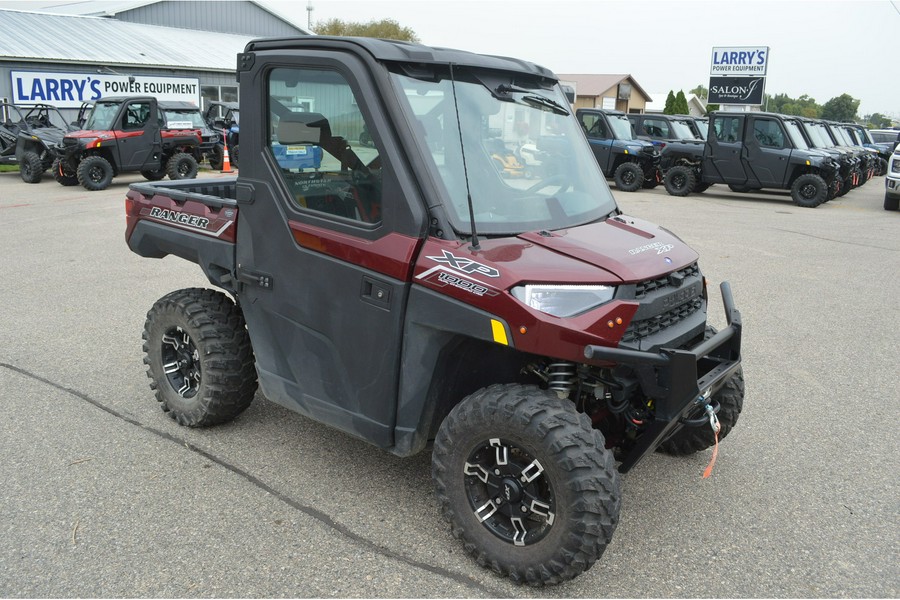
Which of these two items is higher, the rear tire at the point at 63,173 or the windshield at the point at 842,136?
the windshield at the point at 842,136

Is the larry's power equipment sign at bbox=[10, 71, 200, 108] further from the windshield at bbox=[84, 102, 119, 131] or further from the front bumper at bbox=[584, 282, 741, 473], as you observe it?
the front bumper at bbox=[584, 282, 741, 473]

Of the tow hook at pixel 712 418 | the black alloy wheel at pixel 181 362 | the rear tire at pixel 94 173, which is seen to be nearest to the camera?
the tow hook at pixel 712 418

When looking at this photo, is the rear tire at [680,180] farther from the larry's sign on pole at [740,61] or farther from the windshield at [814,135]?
the larry's sign on pole at [740,61]

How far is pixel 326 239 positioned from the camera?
354 cm

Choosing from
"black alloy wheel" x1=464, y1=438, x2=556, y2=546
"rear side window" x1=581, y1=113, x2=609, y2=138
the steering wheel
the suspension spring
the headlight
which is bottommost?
"black alloy wheel" x1=464, y1=438, x2=556, y2=546

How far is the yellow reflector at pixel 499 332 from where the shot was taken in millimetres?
3041

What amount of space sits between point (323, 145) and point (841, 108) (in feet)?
369

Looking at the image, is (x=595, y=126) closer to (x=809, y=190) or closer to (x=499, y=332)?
(x=809, y=190)

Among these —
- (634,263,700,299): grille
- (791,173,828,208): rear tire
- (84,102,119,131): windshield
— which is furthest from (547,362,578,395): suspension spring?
(84,102,119,131): windshield

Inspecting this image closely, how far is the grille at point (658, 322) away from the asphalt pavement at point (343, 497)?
0.99 metres

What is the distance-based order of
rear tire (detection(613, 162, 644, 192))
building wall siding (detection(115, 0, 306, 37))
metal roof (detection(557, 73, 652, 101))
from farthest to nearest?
metal roof (detection(557, 73, 652, 101)) < building wall siding (detection(115, 0, 306, 37)) < rear tire (detection(613, 162, 644, 192))

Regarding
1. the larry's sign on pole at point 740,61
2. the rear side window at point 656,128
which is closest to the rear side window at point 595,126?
the rear side window at point 656,128

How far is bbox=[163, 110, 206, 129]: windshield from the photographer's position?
1827 centimetres

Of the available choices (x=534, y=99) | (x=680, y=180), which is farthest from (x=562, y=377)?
(x=680, y=180)
